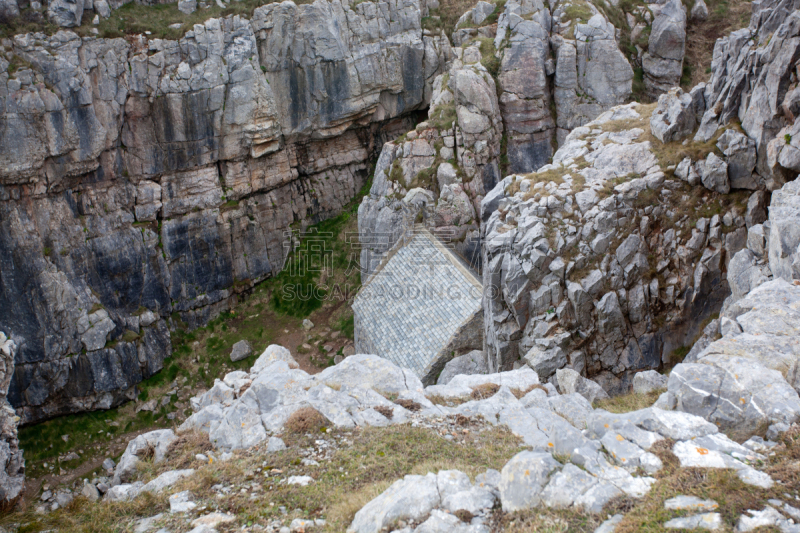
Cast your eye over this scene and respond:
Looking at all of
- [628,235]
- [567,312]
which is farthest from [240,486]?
[628,235]

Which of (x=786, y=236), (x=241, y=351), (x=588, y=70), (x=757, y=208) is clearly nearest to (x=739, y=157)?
(x=757, y=208)

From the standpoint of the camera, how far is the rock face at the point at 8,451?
11.4 meters

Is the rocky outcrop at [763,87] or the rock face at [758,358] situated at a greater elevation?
the rocky outcrop at [763,87]

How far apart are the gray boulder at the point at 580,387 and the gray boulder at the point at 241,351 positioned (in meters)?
23.2

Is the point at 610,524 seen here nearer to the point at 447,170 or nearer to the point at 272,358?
the point at 272,358

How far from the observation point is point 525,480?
26.2ft

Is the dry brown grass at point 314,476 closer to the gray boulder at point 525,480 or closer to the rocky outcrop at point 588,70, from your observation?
the gray boulder at point 525,480

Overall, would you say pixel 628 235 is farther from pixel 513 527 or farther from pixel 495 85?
pixel 495 85

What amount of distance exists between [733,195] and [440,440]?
14.9m

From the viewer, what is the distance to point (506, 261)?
2089cm

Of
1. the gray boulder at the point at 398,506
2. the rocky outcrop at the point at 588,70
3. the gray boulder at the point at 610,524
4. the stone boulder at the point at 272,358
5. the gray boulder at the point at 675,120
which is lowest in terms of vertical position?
the stone boulder at the point at 272,358

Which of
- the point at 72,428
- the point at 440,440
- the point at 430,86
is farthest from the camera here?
the point at 430,86

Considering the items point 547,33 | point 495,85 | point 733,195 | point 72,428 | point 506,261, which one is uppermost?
point 547,33

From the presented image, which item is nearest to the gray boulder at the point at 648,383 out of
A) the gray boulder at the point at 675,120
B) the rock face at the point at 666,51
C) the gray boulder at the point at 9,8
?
the gray boulder at the point at 675,120
